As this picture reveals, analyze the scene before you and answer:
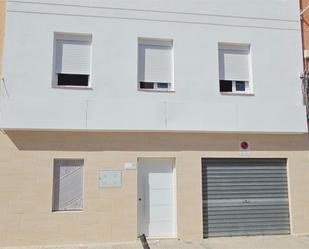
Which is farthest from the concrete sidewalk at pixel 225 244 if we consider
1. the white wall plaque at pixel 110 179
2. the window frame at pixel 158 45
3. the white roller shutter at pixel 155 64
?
the white roller shutter at pixel 155 64

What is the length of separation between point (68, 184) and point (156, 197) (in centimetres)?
250

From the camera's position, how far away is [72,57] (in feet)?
33.7

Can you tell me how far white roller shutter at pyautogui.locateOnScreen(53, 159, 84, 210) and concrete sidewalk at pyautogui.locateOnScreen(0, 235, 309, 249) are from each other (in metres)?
1.12

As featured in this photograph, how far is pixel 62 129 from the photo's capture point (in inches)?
381

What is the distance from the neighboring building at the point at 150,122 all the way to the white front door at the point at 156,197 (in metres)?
0.03

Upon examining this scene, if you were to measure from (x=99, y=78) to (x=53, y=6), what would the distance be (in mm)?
2455

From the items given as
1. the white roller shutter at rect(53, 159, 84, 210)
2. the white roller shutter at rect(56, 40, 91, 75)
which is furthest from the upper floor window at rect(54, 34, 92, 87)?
the white roller shutter at rect(53, 159, 84, 210)

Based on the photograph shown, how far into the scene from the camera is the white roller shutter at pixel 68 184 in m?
9.85

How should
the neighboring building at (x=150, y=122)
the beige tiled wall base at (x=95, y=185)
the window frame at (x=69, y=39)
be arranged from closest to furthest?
the beige tiled wall base at (x=95, y=185)
the neighboring building at (x=150, y=122)
the window frame at (x=69, y=39)

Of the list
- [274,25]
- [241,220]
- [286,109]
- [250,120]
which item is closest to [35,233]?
[241,220]

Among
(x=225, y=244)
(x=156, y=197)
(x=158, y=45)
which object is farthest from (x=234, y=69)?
(x=225, y=244)

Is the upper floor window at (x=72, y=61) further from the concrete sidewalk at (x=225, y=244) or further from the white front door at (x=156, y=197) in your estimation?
the concrete sidewalk at (x=225, y=244)

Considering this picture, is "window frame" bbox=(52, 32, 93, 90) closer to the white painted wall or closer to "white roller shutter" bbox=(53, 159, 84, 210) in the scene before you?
the white painted wall

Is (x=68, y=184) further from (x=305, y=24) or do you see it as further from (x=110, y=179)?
(x=305, y=24)
